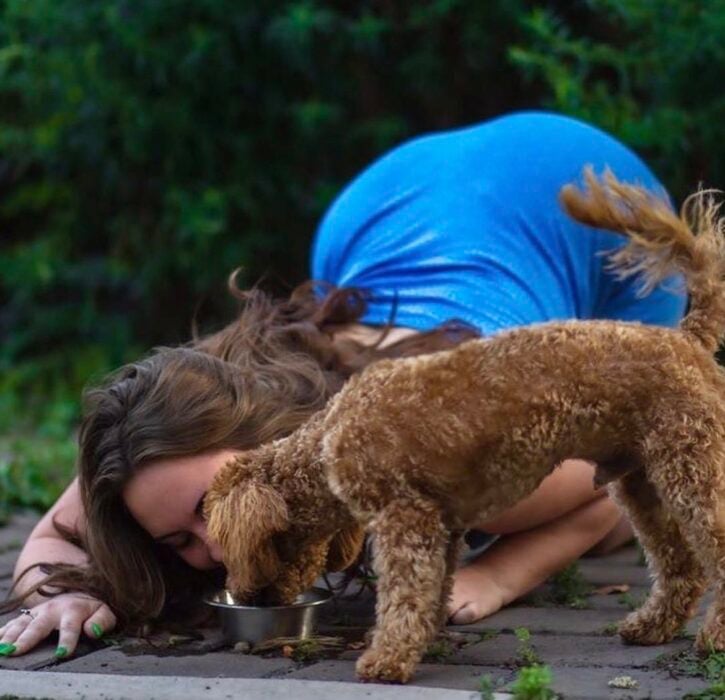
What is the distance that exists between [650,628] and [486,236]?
1748mm

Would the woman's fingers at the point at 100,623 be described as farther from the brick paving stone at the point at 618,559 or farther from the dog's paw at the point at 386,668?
the brick paving stone at the point at 618,559

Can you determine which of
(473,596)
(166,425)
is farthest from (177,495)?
(473,596)

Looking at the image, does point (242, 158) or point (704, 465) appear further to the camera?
point (242, 158)

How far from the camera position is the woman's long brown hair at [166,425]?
332 centimetres

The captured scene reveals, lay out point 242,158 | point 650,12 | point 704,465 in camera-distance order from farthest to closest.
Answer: point 242,158, point 650,12, point 704,465

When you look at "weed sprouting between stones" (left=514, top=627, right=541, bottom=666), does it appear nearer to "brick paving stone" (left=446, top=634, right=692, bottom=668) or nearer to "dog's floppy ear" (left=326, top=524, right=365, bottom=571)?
"brick paving stone" (left=446, top=634, right=692, bottom=668)

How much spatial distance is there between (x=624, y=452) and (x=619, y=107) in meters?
3.12

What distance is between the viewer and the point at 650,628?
305cm

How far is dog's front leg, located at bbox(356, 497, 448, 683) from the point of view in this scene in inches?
107

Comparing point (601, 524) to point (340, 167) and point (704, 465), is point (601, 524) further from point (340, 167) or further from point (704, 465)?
point (340, 167)

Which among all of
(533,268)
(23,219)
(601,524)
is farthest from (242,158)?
(601,524)

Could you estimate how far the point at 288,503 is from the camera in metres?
2.90

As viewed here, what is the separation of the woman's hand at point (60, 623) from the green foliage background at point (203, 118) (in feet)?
8.15

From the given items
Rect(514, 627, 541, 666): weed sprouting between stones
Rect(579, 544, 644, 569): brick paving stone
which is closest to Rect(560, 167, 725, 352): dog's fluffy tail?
Rect(514, 627, 541, 666): weed sprouting between stones
